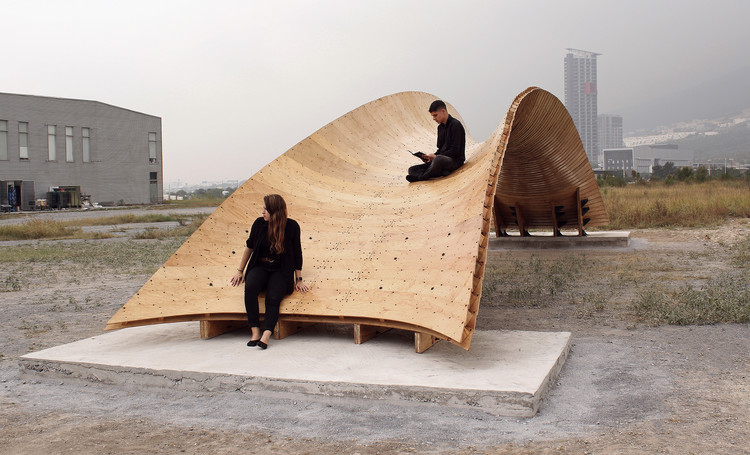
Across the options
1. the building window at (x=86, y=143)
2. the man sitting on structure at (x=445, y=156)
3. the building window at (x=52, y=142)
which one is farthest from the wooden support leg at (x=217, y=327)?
the building window at (x=86, y=143)

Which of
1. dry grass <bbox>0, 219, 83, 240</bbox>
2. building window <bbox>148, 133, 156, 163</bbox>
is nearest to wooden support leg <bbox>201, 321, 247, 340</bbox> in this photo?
dry grass <bbox>0, 219, 83, 240</bbox>

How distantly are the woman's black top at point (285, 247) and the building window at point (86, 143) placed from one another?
3913cm

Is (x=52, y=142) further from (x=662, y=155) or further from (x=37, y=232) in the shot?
(x=662, y=155)

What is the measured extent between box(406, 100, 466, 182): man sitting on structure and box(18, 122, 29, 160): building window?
35470 millimetres

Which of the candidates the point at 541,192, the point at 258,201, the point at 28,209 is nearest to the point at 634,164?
the point at 28,209

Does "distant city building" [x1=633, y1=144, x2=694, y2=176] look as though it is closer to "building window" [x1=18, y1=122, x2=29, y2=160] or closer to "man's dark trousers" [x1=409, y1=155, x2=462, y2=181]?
"building window" [x1=18, y1=122, x2=29, y2=160]

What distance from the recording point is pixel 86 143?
40.9 meters

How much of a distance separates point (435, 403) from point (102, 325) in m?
4.20

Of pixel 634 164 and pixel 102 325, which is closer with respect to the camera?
pixel 102 325

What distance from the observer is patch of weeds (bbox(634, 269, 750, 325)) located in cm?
630

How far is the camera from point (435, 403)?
3.98 m

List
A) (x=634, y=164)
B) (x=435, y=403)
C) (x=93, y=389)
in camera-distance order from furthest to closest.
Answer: (x=634, y=164), (x=93, y=389), (x=435, y=403)

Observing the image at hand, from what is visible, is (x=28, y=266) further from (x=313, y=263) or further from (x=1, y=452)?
(x=1, y=452)

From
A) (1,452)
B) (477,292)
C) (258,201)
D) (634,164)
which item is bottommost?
(1,452)
